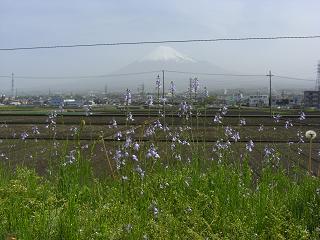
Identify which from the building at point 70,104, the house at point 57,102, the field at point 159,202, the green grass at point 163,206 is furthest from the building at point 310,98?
the green grass at point 163,206

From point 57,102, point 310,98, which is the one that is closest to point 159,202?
point 57,102

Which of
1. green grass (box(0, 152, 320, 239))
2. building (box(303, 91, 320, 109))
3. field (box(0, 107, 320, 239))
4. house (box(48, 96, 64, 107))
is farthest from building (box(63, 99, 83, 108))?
building (box(303, 91, 320, 109))

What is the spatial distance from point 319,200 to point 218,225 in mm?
1237

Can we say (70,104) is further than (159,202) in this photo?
Yes

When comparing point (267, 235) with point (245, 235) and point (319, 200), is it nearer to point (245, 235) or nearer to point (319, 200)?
point (245, 235)

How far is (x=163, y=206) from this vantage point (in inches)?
176

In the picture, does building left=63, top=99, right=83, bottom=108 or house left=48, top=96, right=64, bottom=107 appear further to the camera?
building left=63, top=99, right=83, bottom=108

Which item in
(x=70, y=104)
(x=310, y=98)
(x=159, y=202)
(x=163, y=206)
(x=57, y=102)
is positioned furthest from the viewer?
(x=310, y=98)

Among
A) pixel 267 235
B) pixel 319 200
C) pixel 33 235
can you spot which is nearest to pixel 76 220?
pixel 33 235

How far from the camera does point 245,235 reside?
390 centimetres

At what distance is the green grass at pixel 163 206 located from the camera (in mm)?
3904

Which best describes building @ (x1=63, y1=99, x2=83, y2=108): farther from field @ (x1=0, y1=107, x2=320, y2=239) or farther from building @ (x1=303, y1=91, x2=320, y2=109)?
building @ (x1=303, y1=91, x2=320, y2=109)

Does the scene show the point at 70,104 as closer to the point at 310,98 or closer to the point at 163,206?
the point at 163,206

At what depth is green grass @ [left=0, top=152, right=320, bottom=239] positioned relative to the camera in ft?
12.8
